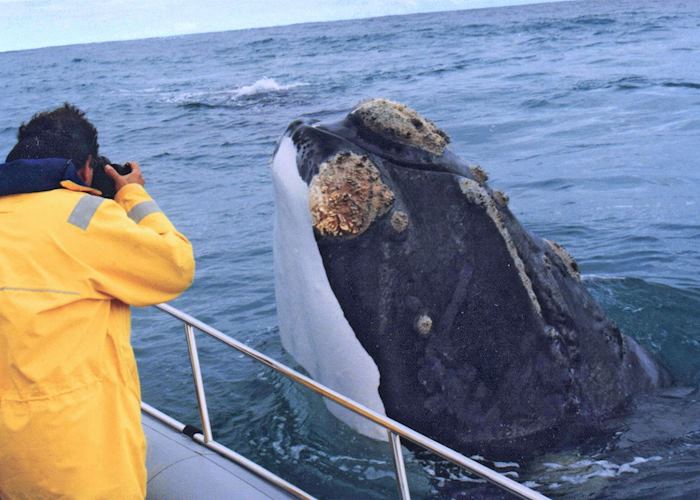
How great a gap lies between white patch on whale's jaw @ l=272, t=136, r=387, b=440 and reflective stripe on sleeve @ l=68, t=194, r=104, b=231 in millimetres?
985

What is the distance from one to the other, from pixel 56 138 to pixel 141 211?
1.12 ft

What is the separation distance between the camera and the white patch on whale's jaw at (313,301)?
3418 millimetres

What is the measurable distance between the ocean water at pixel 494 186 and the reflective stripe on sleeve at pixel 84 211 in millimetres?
1419

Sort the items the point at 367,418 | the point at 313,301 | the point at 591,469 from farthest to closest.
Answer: the point at 591,469, the point at 313,301, the point at 367,418

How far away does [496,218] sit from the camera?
3.51 metres

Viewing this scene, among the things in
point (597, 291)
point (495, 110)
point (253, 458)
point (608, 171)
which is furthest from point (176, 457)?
point (495, 110)

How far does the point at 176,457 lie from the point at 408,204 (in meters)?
1.47

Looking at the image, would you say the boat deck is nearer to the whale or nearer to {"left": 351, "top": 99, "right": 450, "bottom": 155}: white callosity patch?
the whale

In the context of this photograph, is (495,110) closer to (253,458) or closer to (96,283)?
(253,458)

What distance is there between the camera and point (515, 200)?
11.2 meters

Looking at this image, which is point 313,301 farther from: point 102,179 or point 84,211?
point 84,211

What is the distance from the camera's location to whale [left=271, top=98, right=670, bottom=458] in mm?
3363

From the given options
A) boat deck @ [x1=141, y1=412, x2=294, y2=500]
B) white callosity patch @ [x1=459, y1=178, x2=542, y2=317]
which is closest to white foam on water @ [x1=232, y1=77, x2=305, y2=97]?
boat deck @ [x1=141, y1=412, x2=294, y2=500]

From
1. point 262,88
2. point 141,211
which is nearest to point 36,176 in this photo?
point 141,211
